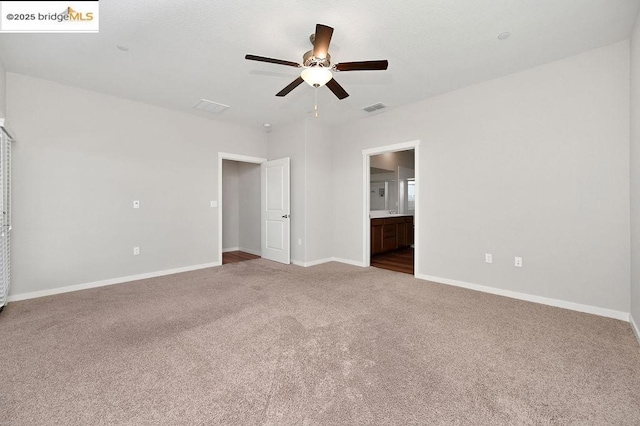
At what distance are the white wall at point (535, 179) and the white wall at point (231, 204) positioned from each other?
4303 mm

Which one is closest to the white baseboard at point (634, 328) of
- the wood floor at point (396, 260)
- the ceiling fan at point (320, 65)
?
the wood floor at point (396, 260)

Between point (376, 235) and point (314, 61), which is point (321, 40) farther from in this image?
point (376, 235)

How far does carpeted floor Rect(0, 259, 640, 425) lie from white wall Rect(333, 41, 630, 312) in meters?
0.50

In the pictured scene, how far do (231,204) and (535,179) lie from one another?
19.8 feet

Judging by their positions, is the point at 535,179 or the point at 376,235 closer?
the point at 535,179

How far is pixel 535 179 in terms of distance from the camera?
3.14 m

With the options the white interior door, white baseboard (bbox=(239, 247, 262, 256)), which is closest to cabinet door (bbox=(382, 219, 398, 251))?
the white interior door

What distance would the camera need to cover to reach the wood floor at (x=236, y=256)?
219 inches

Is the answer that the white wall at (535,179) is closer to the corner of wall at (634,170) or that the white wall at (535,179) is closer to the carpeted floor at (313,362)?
the corner of wall at (634,170)

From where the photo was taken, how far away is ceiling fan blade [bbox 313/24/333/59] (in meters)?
1.99

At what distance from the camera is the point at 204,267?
4824 millimetres

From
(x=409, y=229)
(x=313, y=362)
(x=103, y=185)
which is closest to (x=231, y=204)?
(x=103, y=185)

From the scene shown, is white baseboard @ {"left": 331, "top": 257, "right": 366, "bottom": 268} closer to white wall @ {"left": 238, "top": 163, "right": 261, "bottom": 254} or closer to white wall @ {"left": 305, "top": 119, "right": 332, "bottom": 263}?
white wall @ {"left": 305, "top": 119, "right": 332, "bottom": 263}

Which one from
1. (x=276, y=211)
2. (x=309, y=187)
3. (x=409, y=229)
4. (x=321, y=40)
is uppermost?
(x=321, y=40)
